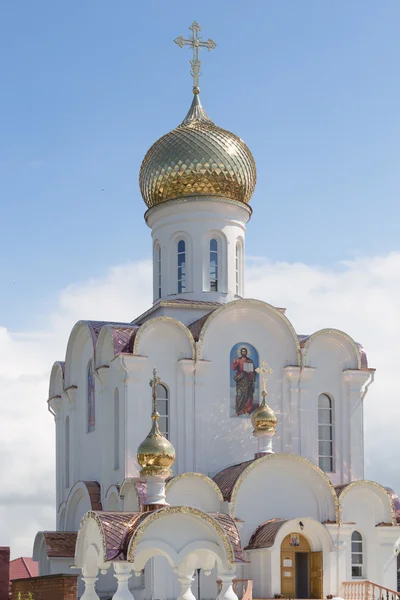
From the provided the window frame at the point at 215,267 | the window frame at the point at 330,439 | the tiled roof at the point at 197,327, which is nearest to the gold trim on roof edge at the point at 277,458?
the window frame at the point at 330,439

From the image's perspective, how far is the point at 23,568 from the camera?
28375 millimetres

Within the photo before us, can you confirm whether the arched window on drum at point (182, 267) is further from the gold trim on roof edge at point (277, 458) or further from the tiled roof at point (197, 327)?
the gold trim on roof edge at point (277, 458)

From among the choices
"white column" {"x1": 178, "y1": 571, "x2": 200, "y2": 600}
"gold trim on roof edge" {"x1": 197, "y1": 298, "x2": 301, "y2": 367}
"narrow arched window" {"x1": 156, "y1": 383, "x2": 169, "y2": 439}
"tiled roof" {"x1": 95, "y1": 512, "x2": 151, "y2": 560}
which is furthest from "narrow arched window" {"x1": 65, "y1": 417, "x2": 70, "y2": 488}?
"tiled roof" {"x1": 95, "y1": 512, "x2": 151, "y2": 560}

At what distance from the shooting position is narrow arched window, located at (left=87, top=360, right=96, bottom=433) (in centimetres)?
2453

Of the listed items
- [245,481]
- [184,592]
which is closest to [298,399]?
[245,481]

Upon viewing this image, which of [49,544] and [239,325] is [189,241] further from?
[49,544]

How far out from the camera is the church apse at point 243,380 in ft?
77.2

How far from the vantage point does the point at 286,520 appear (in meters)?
21.5

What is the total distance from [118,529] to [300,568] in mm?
6689

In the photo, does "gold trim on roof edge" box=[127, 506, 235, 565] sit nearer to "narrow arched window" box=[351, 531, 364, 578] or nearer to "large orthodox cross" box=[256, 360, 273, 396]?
"large orthodox cross" box=[256, 360, 273, 396]

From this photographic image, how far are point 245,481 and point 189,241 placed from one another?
17.1 ft

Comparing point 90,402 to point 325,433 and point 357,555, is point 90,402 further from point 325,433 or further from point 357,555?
point 357,555

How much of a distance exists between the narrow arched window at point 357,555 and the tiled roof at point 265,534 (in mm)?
1771

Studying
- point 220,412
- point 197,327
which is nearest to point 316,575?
point 220,412
